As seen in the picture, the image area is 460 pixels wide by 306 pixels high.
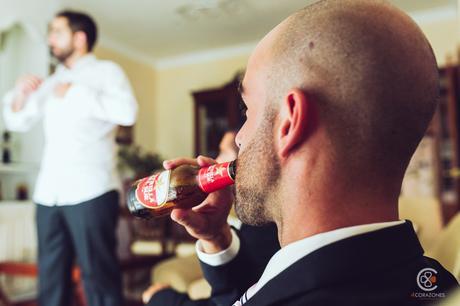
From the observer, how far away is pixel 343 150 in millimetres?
417

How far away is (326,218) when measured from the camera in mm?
430

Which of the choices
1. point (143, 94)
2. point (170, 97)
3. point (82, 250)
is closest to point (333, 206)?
point (82, 250)

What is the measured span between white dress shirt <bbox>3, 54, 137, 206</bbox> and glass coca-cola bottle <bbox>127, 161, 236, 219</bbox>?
794mm

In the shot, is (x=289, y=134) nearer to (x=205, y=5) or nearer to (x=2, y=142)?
(x=2, y=142)

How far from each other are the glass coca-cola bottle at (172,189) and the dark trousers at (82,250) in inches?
31.4

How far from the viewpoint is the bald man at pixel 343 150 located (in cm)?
39

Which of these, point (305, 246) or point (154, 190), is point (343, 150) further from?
point (154, 190)

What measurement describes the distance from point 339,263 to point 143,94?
428cm

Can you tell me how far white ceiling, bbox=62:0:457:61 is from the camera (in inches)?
126

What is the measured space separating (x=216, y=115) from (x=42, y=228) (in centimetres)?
281

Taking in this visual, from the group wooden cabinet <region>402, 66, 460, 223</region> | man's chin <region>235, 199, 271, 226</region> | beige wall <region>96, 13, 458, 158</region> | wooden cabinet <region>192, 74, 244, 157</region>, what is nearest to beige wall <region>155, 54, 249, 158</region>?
beige wall <region>96, 13, 458, 158</region>

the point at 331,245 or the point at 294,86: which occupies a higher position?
the point at 294,86

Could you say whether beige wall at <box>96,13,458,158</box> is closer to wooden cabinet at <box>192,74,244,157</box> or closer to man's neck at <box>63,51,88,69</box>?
wooden cabinet at <box>192,74,244,157</box>

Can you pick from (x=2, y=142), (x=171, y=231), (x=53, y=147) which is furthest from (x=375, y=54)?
(x=2, y=142)
